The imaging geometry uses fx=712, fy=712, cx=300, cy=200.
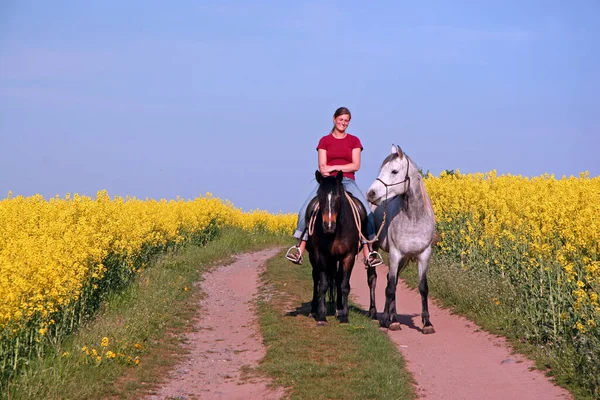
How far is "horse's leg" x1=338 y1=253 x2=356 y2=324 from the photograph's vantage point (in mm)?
12164

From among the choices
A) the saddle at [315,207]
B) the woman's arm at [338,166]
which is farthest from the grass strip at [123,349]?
the woman's arm at [338,166]

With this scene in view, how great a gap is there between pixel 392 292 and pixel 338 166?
2395 millimetres

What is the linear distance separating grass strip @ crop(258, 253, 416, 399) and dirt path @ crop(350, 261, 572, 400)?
0.35m

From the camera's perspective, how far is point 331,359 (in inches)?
405

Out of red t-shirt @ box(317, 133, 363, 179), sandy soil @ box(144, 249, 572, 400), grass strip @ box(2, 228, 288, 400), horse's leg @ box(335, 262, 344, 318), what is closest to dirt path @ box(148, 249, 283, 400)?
sandy soil @ box(144, 249, 572, 400)

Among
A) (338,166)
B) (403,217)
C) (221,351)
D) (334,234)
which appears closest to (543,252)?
(403,217)

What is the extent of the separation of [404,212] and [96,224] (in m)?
7.39

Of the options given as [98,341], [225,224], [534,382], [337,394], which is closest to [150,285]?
[98,341]

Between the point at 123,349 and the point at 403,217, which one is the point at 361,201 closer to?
the point at 403,217

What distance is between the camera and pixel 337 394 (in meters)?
8.72

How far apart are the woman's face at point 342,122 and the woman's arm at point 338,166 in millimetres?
429

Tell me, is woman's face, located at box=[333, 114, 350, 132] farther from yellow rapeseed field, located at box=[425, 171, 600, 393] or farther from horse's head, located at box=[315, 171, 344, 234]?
yellow rapeseed field, located at box=[425, 171, 600, 393]

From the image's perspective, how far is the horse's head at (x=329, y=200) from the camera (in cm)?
1136

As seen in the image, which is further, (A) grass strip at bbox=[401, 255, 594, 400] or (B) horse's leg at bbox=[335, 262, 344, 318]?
(B) horse's leg at bbox=[335, 262, 344, 318]
